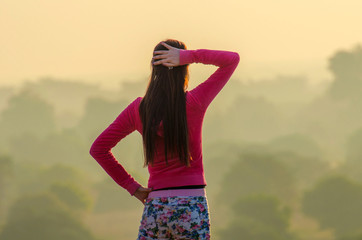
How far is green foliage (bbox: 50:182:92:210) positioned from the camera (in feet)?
220

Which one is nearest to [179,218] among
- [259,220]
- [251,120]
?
[259,220]

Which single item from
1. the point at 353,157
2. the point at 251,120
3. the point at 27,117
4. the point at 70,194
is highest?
the point at 251,120

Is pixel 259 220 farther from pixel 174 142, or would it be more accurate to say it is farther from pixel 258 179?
pixel 174 142

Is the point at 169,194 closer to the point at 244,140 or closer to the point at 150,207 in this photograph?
the point at 150,207

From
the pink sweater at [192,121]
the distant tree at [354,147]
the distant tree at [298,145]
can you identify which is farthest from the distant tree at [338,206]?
the pink sweater at [192,121]

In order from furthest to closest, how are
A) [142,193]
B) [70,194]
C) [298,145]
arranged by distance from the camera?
[298,145] < [70,194] < [142,193]

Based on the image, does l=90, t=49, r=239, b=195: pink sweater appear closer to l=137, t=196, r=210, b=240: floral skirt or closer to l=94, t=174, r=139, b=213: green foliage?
l=137, t=196, r=210, b=240: floral skirt

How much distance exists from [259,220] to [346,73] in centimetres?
2847

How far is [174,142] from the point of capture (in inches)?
103

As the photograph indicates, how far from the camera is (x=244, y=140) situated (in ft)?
289

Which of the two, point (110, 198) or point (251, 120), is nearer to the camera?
point (110, 198)

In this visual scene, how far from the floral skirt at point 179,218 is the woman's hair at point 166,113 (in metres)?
0.20

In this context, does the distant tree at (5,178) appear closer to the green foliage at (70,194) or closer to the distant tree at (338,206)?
the green foliage at (70,194)

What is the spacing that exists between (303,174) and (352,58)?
18.4 metres
